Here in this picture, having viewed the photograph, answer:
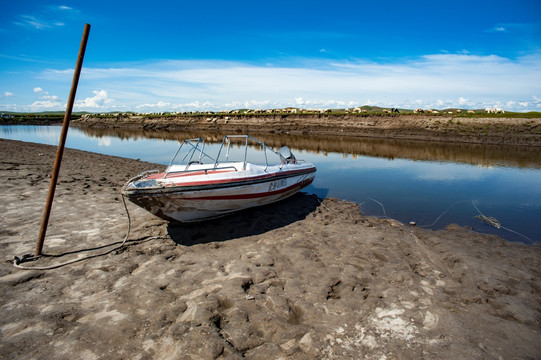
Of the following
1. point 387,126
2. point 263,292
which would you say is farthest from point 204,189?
point 387,126

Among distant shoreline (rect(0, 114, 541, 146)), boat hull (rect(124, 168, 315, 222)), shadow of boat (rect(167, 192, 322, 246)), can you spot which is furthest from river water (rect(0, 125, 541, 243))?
distant shoreline (rect(0, 114, 541, 146))

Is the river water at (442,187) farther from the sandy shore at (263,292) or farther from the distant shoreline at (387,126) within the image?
the distant shoreline at (387,126)

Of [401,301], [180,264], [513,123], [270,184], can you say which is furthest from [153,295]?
[513,123]

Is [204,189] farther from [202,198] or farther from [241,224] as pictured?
[241,224]

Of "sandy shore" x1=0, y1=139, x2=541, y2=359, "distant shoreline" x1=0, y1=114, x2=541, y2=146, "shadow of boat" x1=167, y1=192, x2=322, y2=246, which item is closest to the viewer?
"sandy shore" x1=0, y1=139, x2=541, y2=359

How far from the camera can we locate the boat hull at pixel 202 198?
271 inches

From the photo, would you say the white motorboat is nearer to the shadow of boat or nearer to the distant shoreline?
the shadow of boat

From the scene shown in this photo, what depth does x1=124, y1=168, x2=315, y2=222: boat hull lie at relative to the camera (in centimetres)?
688

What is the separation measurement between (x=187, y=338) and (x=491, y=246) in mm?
7984

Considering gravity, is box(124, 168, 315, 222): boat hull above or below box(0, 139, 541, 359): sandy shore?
above

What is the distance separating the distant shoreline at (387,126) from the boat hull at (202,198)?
35.8 meters

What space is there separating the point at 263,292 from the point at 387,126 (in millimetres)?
43701

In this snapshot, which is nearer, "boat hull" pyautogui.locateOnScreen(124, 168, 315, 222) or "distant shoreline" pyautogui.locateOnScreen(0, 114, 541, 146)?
"boat hull" pyautogui.locateOnScreen(124, 168, 315, 222)

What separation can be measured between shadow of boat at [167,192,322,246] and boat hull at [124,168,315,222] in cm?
32
